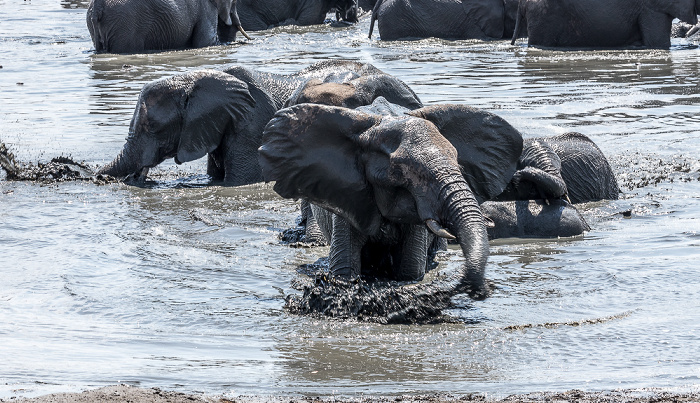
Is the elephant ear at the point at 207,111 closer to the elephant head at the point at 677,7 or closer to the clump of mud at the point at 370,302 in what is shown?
the clump of mud at the point at 370,302

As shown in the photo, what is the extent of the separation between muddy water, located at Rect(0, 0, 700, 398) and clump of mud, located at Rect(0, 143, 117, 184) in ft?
0.66

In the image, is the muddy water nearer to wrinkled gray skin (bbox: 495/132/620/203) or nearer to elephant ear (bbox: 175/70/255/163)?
wrinkled gray skin (bbox: 495/132/620/203)

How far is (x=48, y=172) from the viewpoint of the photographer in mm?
10672

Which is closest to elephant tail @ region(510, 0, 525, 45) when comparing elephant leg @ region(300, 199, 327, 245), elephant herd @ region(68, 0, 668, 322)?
elephant herd @ region(68, 0, 668, 322)

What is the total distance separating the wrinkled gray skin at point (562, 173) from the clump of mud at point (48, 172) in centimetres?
414

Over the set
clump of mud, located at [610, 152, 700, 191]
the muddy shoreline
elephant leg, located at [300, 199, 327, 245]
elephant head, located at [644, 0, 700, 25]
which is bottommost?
elephant leg, located at [300, 199, 327, 245]

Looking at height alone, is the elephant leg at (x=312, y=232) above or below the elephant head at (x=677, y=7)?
below

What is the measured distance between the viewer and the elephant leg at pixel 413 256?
6844 mm

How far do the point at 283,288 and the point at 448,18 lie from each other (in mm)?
15929

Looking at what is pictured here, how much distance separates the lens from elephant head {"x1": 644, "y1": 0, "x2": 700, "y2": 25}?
19.2 meters

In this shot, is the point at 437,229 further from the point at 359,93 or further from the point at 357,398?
the point at 359,93

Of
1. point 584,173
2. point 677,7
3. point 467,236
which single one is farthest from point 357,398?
point 677,7

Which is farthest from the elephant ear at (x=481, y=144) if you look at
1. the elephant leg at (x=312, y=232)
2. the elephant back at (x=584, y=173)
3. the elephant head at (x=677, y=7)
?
the elephant head at (x=677, y=7)

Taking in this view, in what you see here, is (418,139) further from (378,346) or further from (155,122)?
(155,122)
